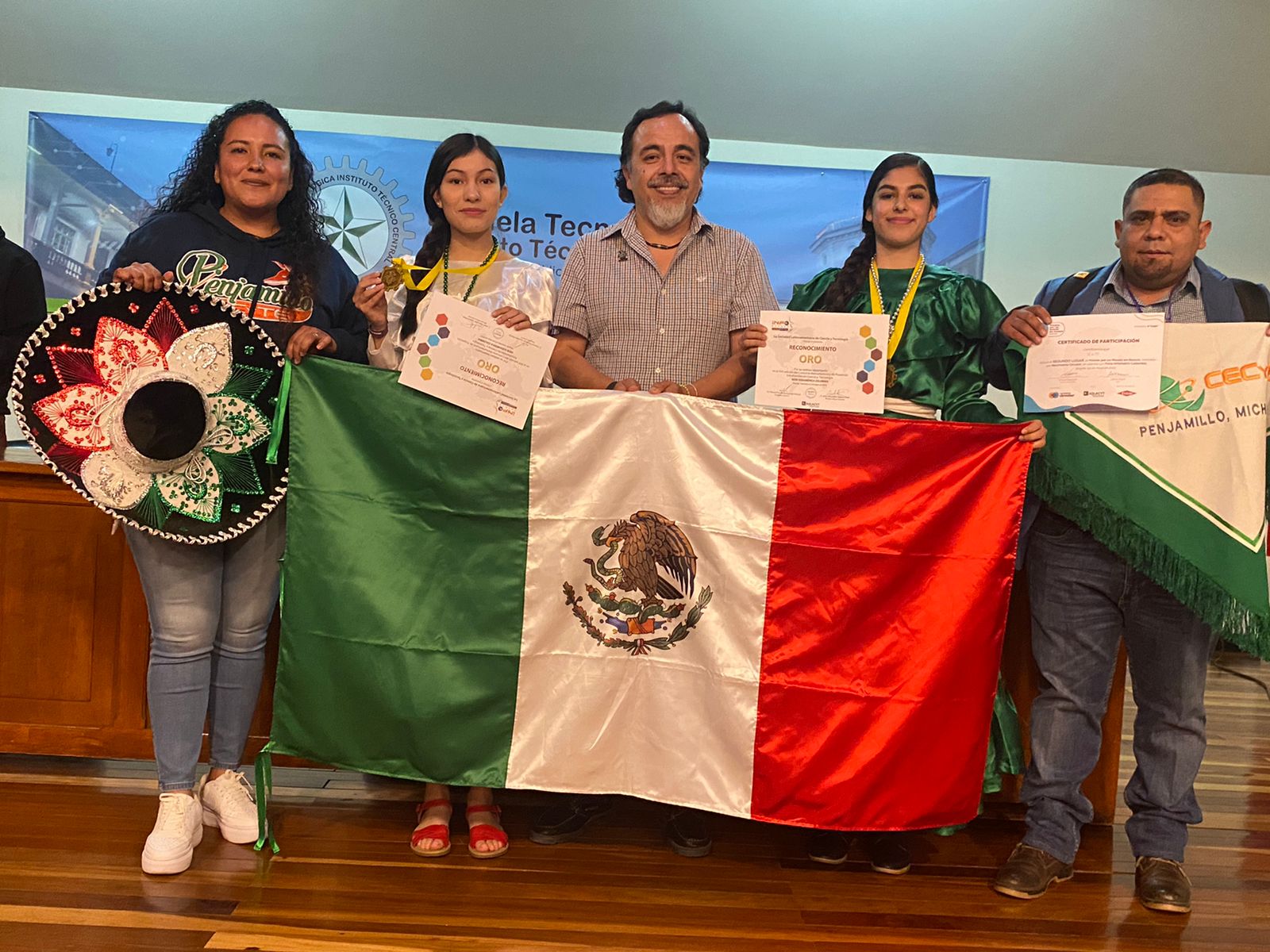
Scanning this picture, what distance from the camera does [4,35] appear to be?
4340 millimetres

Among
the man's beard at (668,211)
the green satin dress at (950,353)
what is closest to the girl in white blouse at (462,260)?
the man's beard at (668,211)

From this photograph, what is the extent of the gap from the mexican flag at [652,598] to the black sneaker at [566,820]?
21 centimetres

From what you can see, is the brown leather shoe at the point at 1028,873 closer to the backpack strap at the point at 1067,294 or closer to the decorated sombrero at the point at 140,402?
the backpack strap at the point at 1067,294

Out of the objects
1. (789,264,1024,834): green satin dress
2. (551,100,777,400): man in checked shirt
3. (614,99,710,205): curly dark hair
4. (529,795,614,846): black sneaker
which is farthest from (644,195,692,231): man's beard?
(529,795,614,846): black sneaker

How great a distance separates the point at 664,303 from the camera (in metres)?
2.38

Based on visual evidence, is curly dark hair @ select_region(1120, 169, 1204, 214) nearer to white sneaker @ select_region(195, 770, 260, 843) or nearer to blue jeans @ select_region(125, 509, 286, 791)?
blue jeans @ select_region(125, 509, 286, 791)

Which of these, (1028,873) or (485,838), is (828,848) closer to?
(1028,873)

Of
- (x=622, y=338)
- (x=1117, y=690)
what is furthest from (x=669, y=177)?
(x=1117, y=690)

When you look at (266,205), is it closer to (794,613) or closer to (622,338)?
(622,338)

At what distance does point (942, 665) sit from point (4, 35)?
461 cm

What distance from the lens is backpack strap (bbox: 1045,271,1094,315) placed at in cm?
225

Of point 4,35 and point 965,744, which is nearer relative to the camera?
point 965,744

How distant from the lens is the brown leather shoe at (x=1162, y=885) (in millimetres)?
2104

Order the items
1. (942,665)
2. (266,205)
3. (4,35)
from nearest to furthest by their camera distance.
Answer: (942,665) < (266,205) < (4,35)
